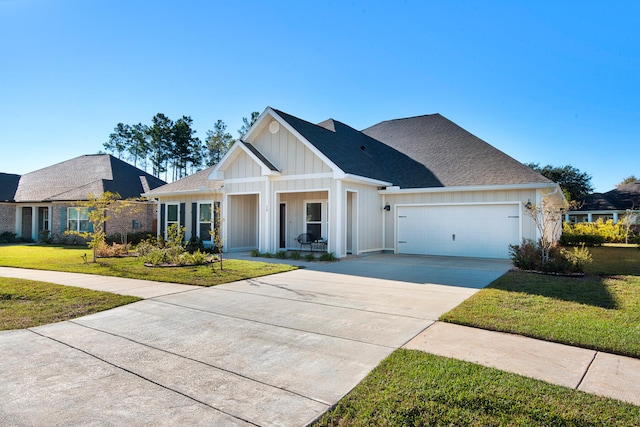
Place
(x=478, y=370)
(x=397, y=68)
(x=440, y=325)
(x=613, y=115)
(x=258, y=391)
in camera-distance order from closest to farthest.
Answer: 1. (x=258, y=391)
2. (x=478, y=370)
3. (x=440, y=325)
4. (x=397, y=68)
5. (x=613, y=115)

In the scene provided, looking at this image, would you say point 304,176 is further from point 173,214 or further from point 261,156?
point 173,214

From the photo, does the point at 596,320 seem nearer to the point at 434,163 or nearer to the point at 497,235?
the point at 497,235

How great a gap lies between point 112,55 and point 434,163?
13.6 meters

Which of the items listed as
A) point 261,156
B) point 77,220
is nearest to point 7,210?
point 77,220

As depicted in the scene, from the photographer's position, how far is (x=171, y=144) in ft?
144

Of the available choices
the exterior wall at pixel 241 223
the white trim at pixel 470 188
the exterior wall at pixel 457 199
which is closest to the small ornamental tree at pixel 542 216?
the exterior wall at pixel 457 199

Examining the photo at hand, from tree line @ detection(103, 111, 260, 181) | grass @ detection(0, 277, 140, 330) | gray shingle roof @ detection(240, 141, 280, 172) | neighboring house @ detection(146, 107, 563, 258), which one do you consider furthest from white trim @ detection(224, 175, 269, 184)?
tree line @ detection(103, 111, 260, 181)

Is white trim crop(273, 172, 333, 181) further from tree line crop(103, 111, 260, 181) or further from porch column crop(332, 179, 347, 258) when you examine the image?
tree line crop(103, 111, 260, 181)

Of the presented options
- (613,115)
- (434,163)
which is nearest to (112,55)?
(434,163)

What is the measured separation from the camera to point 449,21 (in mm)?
12523

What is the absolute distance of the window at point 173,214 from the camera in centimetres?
1872

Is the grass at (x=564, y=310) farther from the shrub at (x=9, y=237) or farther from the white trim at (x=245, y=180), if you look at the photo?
the shrub at (x=9, y=237)

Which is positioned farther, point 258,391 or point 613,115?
point 613,115

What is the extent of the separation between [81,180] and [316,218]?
17.4 meters
